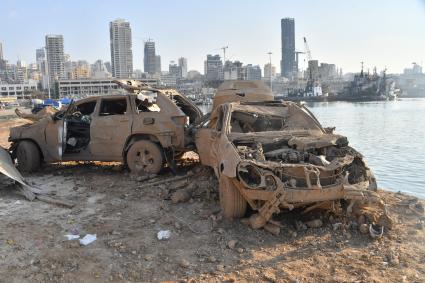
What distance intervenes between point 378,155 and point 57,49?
179690 mm

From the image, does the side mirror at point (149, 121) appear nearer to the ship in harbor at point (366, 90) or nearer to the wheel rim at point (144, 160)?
the wheel rim at point (144, 160)

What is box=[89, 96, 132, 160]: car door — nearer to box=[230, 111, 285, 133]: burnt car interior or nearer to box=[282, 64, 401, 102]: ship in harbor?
box=[230, 111, 285, 133]: burnt car interior

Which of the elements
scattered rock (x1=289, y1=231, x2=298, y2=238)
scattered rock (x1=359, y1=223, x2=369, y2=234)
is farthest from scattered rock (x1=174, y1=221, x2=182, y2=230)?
scattered rock (x1=359, y1=223, x2=369, y2=234)

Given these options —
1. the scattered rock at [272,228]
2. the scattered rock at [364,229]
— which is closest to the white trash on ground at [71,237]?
the scattered rock at [272,228]

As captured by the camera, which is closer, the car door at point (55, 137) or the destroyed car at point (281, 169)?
the destroyed car at point (281, 169)

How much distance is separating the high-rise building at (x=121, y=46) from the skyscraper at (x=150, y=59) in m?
7.34

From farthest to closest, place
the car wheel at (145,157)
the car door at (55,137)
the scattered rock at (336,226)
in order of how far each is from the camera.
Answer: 1. the car door at (55,137)
2. the car wheel at (145,157)
3. the scattered rock at (336,226)

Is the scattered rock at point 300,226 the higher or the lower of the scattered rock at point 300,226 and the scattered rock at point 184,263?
the higher

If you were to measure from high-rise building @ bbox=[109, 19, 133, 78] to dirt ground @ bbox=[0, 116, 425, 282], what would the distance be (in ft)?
573

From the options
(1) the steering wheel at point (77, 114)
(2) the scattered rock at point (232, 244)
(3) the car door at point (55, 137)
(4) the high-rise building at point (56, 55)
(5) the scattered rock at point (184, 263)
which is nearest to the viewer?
(5) the scattered rock at point (184, 263)

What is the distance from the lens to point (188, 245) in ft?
17.7

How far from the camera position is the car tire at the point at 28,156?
960 centimetres

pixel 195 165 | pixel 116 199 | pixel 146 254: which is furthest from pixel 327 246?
pixel 195 165

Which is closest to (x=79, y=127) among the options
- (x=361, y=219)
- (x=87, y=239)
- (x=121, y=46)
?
(x=87, y=239)
